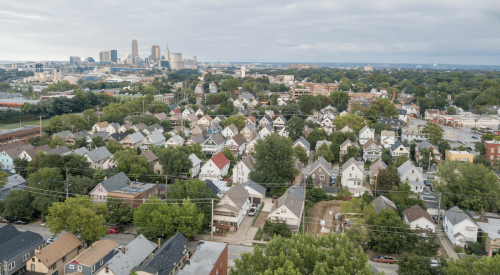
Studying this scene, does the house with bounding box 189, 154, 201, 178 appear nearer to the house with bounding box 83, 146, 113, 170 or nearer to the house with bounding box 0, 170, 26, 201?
the house with bounding box 83, 146, 113, 170

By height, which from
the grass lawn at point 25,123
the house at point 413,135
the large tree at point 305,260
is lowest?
the large tree at point 305,260

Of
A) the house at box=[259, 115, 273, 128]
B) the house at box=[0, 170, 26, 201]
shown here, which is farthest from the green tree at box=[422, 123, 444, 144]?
the house at box=[0, 170, 26, 201]

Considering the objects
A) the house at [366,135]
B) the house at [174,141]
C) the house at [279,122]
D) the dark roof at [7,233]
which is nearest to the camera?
the dark roof at [7,233]

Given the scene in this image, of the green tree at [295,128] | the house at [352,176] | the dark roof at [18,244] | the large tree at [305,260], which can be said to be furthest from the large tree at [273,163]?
the green tree at [295,128]

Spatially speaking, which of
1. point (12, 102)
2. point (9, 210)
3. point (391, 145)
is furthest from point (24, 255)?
point (12, 102)

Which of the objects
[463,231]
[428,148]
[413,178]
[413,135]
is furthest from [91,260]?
[413,135]

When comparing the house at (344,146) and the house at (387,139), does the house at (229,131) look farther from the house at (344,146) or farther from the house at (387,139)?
the house at (387,139)

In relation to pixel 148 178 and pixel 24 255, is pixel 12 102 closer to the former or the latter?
pixel 148 178
